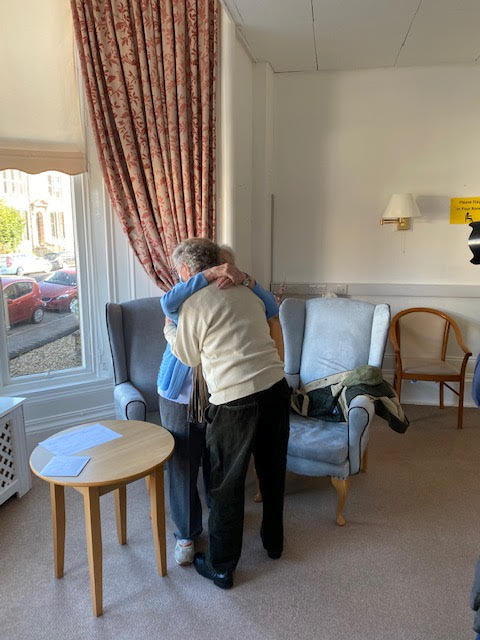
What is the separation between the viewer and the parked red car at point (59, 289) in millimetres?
3018

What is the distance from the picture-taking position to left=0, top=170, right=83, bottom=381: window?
287 centimetres

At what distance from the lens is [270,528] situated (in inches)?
80.5

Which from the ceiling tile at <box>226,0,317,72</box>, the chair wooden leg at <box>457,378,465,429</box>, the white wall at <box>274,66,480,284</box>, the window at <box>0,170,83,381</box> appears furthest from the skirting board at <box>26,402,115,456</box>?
the ceiling tile at <box>226,0,317,72</box>

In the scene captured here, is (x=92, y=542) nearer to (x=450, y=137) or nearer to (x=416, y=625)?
(x=416, y=625)

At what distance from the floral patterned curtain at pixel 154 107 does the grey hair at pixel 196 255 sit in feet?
3.63

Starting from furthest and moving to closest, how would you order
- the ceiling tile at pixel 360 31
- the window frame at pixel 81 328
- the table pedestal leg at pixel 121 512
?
the window frame at pixel 81 328 < the ceiling tile at pixel 360 31 < the table pedestal leg at pixel 121 512

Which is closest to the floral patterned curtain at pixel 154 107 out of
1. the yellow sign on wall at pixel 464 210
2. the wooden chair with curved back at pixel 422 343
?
the wooden chair with curved back at pixel 422 343

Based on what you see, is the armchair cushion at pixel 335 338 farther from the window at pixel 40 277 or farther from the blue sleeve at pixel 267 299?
the window at pixel 40 277

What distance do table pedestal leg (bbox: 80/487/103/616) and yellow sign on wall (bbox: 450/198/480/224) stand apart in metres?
3.17

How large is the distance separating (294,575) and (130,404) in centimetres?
104

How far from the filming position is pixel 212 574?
1.95 meters

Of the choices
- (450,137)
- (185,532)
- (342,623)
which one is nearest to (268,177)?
(450,137)

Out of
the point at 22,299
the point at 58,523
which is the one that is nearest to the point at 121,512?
the point at 58,523

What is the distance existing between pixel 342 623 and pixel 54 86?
3004mm
